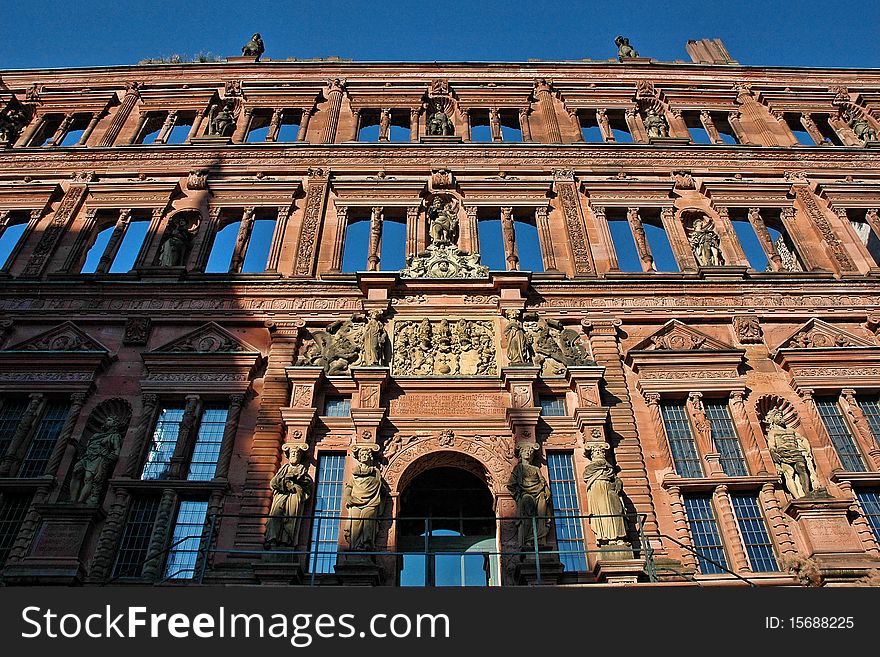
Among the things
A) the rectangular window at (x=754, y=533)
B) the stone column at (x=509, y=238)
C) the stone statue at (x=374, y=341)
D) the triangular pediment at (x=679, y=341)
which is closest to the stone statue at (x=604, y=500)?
the rectangular window at (x=754, y=533)

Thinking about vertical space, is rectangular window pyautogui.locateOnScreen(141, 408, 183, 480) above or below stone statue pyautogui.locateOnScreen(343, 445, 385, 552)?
above

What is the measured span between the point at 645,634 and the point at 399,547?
7047mm

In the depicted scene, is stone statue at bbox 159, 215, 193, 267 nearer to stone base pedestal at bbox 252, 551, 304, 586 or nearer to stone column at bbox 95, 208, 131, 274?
stone column at bbox 95, 208, 131, 274

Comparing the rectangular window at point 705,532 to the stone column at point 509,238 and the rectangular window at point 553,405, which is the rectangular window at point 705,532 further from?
the stone column at point 509,238

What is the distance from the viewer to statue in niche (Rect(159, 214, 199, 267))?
19.1m

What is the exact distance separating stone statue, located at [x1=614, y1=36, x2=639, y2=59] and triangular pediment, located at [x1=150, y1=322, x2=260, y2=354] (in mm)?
20701

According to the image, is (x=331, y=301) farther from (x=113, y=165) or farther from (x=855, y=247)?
(x=855, y=247)

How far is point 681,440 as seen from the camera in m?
15.8

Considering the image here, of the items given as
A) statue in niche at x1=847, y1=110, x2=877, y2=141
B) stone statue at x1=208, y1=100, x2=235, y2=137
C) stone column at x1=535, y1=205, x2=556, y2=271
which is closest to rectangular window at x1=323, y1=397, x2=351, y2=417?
stone column at x1=535, y1=205, x2=556, y2=271

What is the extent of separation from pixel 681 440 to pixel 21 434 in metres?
15.0

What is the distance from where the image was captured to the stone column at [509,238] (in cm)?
1964

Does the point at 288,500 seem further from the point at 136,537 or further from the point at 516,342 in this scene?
the point at 516,342

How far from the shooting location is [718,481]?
14.8 metres

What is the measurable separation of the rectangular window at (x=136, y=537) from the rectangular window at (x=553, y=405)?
8757mm
